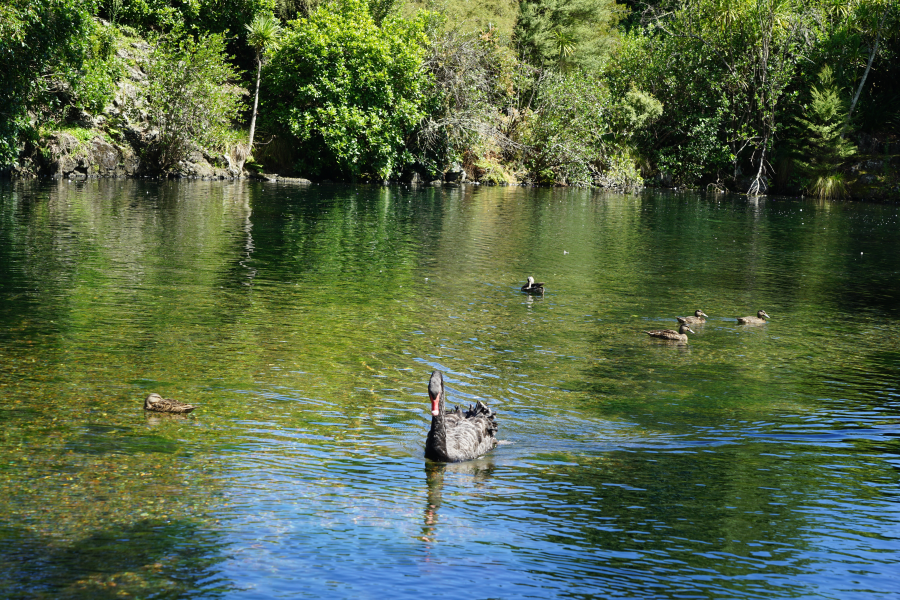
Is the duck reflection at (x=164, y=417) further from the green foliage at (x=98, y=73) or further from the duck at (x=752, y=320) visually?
the green foliage at (x=98, y=73)

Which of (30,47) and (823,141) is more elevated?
(823,141)

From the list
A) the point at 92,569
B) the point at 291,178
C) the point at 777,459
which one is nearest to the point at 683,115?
the point at 291,178

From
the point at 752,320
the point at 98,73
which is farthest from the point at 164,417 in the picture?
the point at 98,73

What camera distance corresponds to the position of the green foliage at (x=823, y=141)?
220 ft

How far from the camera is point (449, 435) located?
37.1 feet

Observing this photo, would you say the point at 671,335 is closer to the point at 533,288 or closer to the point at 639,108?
the point at 533,288

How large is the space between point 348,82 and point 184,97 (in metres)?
10.7

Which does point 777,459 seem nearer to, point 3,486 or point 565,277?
point 3,486

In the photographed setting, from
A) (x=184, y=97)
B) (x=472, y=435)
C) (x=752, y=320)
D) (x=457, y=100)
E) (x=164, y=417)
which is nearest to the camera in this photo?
(x=472, y=435)

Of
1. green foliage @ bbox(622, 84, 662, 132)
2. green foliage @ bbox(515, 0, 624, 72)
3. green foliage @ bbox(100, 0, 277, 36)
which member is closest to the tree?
green foliage @ bbox(100, 0, 277, 36)

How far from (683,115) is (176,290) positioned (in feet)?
207

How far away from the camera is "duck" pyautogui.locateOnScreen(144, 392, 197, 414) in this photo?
1213 centimetres

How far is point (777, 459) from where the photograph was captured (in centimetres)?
1174

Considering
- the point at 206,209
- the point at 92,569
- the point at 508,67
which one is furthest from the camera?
the point at 508,67
